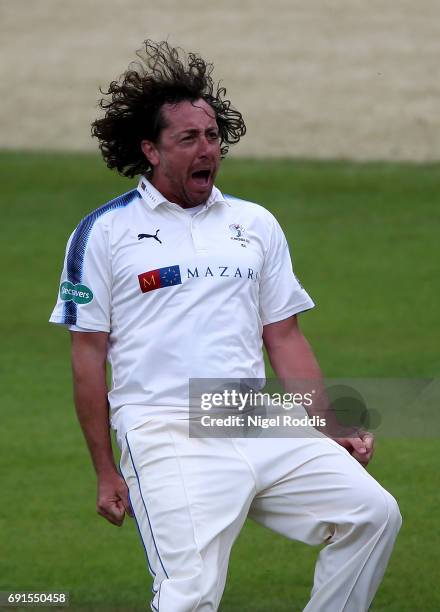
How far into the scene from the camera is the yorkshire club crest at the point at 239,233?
5.97 metres

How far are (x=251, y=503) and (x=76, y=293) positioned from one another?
1.05 metres

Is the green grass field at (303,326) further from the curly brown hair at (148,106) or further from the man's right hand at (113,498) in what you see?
the curly brown hair at (148,106)

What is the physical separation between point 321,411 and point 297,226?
11.3 m

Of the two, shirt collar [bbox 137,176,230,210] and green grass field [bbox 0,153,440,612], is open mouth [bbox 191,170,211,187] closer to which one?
shirt collar [bbox 137,176,230,210]

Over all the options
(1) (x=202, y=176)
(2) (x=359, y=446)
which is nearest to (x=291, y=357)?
(2) (x=359, y=446)

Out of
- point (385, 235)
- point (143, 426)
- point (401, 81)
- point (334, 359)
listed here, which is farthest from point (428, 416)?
point (401, 81)

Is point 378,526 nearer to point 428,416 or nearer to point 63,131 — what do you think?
point 428,416

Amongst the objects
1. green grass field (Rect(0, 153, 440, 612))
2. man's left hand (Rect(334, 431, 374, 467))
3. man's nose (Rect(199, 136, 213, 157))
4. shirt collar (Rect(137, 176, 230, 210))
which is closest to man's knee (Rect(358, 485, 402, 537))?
man's left hand (Rect(334, 431, 374, 467))

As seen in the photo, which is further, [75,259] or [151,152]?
[151,152]

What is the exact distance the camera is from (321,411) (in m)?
6.11

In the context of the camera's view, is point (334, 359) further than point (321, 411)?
Yes

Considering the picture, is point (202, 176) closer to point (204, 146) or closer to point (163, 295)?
point (204, 146)

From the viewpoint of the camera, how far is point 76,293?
5879 millimetres

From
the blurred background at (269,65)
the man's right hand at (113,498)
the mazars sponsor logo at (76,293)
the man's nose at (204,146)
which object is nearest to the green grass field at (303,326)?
the blurred background at (269,65)
